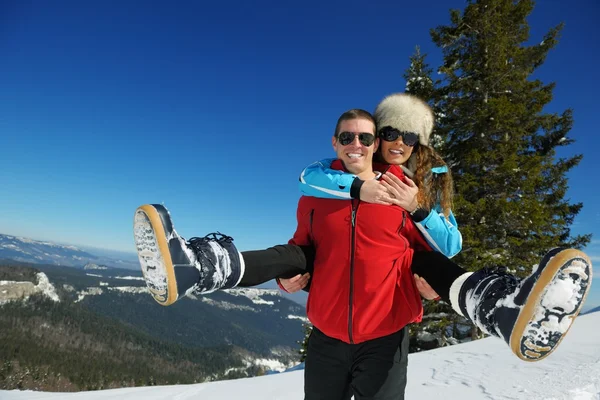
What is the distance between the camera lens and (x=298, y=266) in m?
2.46

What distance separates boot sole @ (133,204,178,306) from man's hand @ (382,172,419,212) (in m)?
1.41

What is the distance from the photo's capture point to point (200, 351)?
6649 inches

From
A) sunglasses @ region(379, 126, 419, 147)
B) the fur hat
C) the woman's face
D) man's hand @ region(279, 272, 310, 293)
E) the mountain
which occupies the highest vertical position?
the fur hat

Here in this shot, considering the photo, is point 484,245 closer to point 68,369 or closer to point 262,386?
point 262,386

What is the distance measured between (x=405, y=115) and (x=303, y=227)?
4.30 ft

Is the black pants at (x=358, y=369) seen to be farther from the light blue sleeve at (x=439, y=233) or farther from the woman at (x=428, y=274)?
the light blue sleeve at (x=439, y=233)

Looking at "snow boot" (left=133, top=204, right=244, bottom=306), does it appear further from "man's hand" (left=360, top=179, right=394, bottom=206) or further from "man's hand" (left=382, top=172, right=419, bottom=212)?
"man's hand" (left=382, top=172, right=419, bottom=212)

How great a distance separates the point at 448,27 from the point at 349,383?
43.6 ft

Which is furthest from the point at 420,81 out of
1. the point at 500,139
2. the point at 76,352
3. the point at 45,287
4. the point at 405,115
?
the point at 45,287

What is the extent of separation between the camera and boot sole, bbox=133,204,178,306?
195 cm

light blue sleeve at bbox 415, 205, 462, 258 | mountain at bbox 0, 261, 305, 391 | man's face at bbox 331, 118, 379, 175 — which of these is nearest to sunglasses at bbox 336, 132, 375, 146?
man's face at bbox 331, 118, 379, 175

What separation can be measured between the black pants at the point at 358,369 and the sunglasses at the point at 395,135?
140 centimetres

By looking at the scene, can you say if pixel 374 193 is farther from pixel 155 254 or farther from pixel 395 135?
pixel 155 254

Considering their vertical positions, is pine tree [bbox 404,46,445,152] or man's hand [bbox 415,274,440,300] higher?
pine tree [bbox 404,46,445,152]
